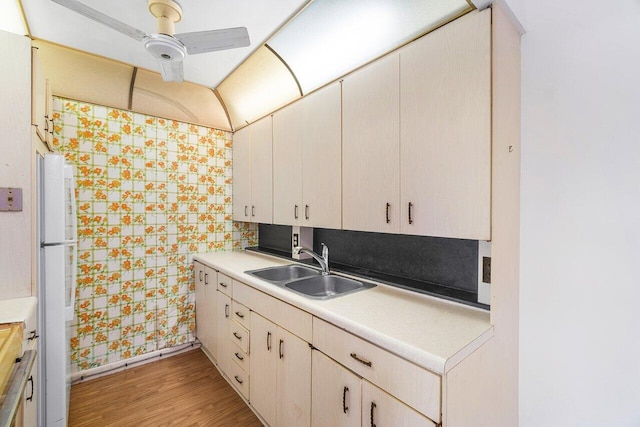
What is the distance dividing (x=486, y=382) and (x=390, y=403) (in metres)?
0.41

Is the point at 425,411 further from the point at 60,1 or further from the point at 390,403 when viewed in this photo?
the point at 60,1

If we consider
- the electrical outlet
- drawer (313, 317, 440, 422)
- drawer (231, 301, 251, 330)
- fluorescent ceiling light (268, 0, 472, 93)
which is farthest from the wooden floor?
fluorescent ceiling light (268, 0, 472, 93)

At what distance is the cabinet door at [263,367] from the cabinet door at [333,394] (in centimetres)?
37

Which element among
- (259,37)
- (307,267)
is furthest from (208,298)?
(259,37)

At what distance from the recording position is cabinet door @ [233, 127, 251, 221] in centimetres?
283

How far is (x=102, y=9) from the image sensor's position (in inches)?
61.4

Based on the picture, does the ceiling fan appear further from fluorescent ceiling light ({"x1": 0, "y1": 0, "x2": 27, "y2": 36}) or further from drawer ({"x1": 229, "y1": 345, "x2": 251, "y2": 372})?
drawer ({"x1": 229, "y1": 345, "x2": 251, "y2": 372})

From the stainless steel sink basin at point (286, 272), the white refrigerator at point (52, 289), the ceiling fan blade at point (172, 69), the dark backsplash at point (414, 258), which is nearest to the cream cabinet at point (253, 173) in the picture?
the stainless steel sink basin at point (286, 272)

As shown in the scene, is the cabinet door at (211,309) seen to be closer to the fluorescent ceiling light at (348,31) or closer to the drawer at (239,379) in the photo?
the drawer at (239,379)

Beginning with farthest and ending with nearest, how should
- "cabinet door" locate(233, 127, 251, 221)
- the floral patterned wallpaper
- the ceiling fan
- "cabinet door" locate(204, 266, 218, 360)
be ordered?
"cabinet door" locate(233, 127, 251, 221) → "cabinet door" locate(204, 266, 218, 360) → the floral patterned wallpaper → the ceiling fan

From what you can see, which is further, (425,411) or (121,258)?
(121,258)

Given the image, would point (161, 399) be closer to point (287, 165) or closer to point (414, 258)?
point (287, 165)

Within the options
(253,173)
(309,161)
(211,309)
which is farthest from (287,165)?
(211,309)

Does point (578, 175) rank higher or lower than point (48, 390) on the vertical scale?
higher
